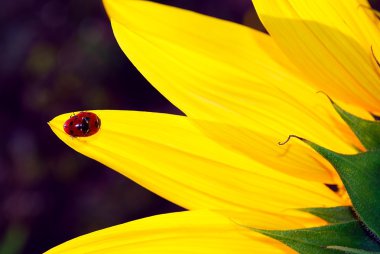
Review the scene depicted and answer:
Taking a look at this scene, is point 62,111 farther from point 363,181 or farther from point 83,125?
point 363,181

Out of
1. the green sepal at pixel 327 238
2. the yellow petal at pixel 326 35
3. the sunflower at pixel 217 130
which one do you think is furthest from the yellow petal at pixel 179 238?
the yellow petal at pixel 326 35

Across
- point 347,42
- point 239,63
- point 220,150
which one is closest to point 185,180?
point 220,150

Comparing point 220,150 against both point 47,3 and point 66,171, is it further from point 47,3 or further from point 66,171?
point 47,3

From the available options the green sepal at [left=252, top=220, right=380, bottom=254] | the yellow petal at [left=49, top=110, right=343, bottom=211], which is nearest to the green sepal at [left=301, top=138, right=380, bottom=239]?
the green sepal at [left=252, top=220, right=380, bottom=254]

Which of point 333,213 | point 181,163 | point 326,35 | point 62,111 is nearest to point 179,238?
point 181,163

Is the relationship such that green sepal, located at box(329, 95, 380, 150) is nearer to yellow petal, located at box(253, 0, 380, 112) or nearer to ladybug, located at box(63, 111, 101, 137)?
yellow petal, located at box(253, 0, 380, 112)

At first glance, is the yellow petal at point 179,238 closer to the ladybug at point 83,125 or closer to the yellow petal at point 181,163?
the yellow petal at point 181,163
